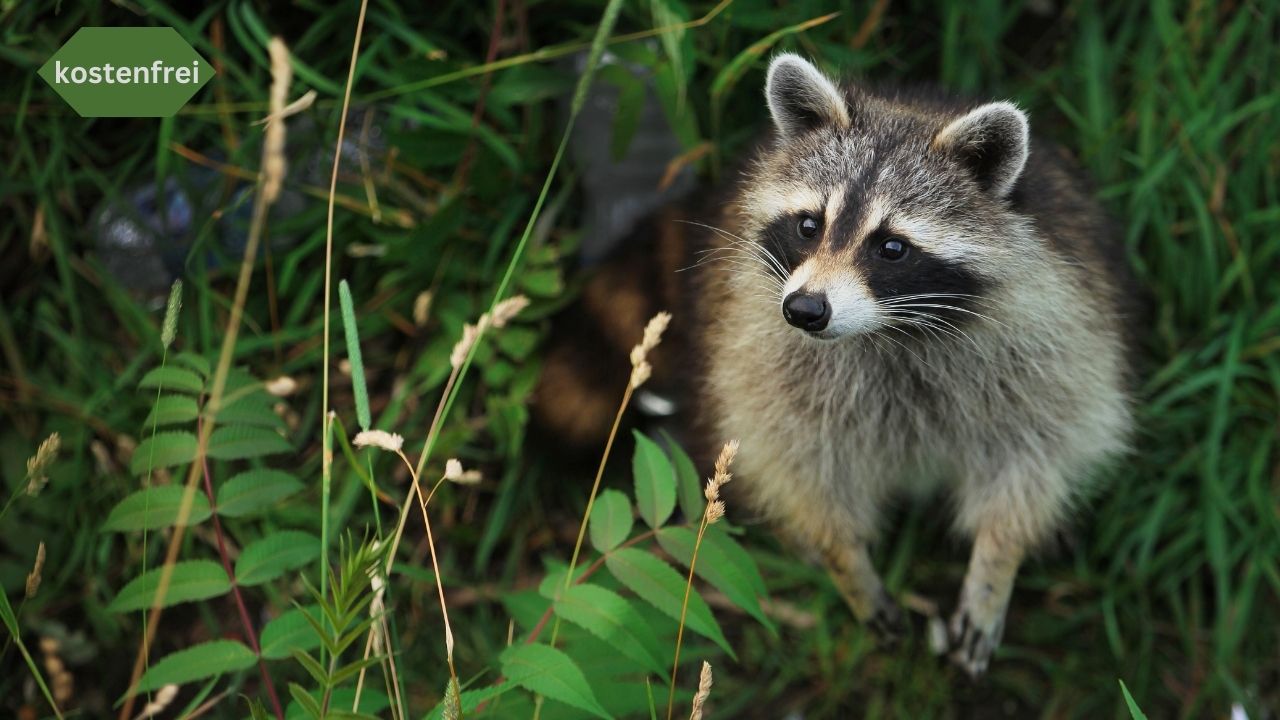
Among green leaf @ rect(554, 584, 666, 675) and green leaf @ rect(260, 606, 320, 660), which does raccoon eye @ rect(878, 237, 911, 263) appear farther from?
green leaf @ rect(260, 606, 320, 660)

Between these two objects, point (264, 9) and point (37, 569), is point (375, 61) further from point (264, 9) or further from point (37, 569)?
point (37, 569)

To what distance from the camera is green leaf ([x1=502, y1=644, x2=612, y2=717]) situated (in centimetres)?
174

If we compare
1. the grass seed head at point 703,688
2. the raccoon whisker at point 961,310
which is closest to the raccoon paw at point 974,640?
the raccoon whisker at point 961,310

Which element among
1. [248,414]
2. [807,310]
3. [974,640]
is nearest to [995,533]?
[974,640]

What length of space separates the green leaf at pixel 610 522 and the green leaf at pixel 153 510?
2.24 ft

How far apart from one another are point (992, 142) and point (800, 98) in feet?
1.37

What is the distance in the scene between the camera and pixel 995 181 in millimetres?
2229

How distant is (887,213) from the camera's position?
219cm

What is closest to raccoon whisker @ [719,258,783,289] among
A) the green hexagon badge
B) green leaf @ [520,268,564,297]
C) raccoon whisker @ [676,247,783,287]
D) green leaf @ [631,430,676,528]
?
raccoon whisker @ [676,247,783,287]

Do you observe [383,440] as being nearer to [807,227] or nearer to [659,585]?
[659,585]

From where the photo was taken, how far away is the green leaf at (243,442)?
6.79 feet

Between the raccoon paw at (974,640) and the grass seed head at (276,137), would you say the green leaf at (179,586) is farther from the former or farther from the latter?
the raccoon paw at (974,640)

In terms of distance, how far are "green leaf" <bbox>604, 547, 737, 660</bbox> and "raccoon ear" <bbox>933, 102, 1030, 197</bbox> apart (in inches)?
39.8

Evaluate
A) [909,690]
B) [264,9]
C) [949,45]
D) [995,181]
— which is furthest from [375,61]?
[909,690]
